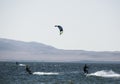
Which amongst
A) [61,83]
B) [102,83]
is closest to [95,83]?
[102,83]

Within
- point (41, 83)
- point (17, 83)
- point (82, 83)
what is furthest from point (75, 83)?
point (17, 83)

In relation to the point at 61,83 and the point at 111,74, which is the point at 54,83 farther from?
the point at 111,74

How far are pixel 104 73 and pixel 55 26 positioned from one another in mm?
47457

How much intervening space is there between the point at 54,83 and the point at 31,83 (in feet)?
10.0

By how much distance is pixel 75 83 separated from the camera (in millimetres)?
52719

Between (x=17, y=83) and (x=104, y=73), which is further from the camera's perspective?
(x=104, y=73)

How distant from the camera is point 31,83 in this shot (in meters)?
51.9

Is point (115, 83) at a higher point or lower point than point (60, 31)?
lower

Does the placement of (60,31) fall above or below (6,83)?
above

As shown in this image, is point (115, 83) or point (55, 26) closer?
point (55, 26)

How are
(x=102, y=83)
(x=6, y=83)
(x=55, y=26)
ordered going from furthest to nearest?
(x=102, y=83), (x=6, y=83), (x=55, y=26)

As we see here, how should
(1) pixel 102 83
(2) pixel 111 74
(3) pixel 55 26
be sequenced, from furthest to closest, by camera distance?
(2) pixel 111 74 → (1) pixel 102 83 → (3) pixel 55 26

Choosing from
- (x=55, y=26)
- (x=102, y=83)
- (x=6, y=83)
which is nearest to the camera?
(x=55, y=26)

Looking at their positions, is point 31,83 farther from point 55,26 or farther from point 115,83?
point 55,26
